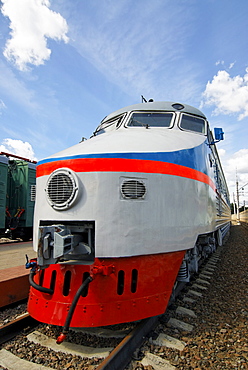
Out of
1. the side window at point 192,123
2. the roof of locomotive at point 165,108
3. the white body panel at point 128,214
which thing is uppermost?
the roof of locomotive at point 165,108

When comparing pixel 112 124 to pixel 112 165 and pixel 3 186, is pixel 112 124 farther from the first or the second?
pixel 3 186

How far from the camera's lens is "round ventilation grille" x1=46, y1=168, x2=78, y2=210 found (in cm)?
289

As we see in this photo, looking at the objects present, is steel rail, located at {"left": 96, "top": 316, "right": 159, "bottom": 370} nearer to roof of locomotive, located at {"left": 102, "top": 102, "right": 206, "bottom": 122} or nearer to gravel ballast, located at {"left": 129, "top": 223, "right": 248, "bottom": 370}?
gravel ballast, located at {"left": 129, "top": 223, "right": 248, "bottom": 370}

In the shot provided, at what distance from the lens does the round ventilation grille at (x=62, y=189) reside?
9.49ft

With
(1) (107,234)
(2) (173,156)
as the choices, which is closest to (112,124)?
(2) (173,156)

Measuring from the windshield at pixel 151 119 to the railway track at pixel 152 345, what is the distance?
127 inches

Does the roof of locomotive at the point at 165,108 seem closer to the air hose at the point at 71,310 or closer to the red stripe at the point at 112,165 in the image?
the red stripe at the point at 112,165

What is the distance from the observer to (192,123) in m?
5.16

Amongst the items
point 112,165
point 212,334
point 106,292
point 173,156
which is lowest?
point 212,334

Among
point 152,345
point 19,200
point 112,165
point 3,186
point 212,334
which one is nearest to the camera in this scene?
point 152,345

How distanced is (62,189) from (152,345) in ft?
6.53

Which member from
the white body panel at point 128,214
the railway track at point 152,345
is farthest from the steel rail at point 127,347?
the white body panel at point 128,214

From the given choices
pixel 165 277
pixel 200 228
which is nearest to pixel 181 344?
pixel 165 277

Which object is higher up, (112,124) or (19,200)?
(112,124)
